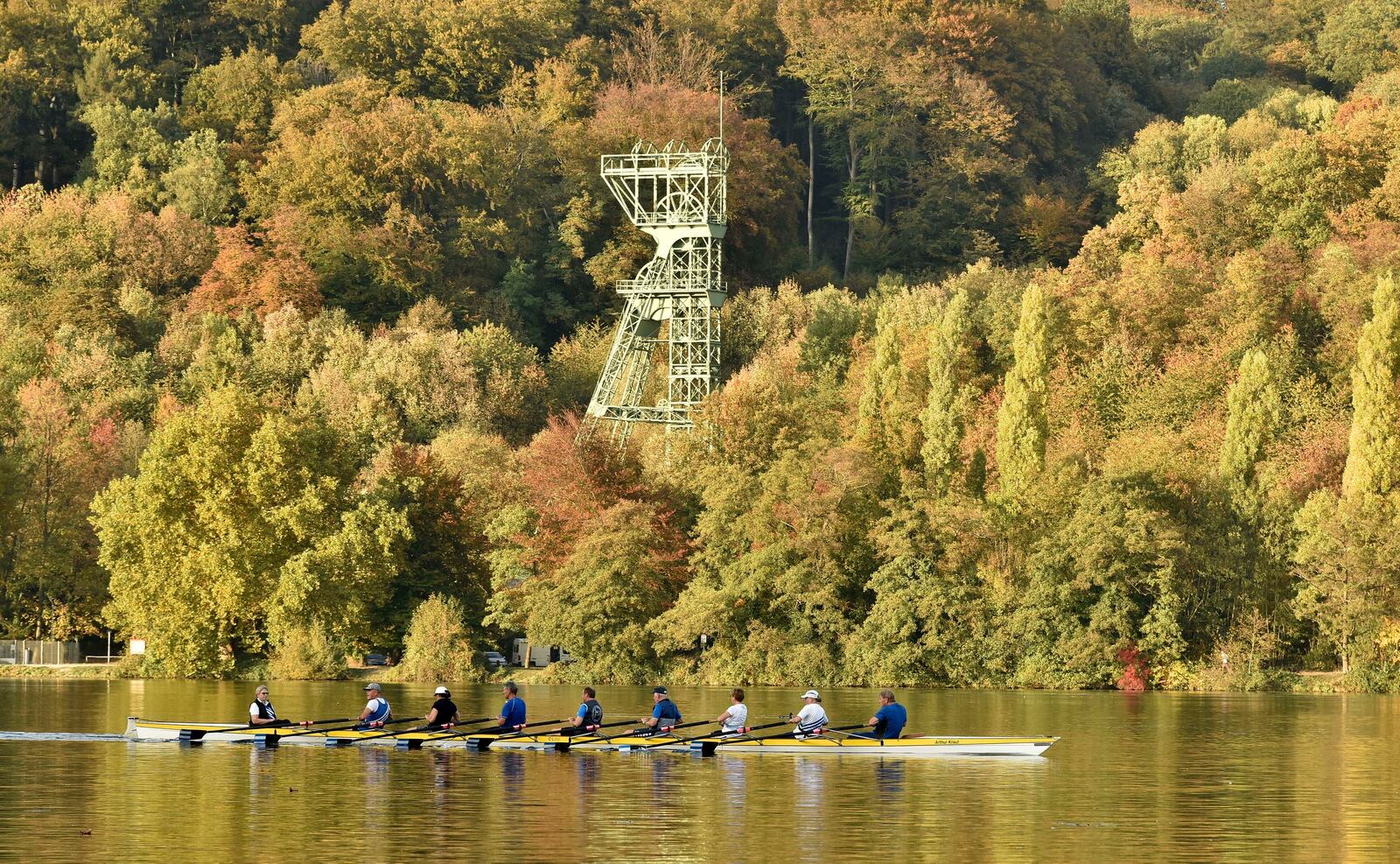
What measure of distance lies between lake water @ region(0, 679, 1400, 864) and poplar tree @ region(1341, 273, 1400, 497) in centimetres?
1632

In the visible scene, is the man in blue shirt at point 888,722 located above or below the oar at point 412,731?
above

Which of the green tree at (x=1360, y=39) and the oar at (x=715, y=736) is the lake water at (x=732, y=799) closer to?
the oar at (x=715, y=736)

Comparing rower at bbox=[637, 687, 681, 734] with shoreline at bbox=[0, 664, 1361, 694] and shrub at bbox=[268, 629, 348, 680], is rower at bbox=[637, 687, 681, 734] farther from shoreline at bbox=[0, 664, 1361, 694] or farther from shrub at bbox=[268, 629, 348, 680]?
shrub at bbox=[268, 629, 348, 680]

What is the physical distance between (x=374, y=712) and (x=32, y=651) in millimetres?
35508

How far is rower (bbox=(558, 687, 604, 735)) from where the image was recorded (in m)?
47.0

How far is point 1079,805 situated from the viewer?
37.6m

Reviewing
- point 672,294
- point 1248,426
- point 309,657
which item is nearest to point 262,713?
point 309,657

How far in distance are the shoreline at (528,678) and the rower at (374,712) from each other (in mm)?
24724

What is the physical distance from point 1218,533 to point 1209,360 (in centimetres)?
1220

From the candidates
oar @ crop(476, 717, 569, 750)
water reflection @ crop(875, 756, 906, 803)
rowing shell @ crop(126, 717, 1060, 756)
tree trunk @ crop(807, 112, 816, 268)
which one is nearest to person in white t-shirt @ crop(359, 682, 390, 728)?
rowing shell @ crop(126, 717, 1060, 756)

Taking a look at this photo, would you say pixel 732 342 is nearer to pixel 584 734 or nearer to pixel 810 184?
pixel 810 184

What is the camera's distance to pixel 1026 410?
76.8 metres

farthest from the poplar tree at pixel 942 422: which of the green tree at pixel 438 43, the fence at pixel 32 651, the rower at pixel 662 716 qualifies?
the green tree at pixel 438 43

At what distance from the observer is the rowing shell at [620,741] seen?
145 ft
